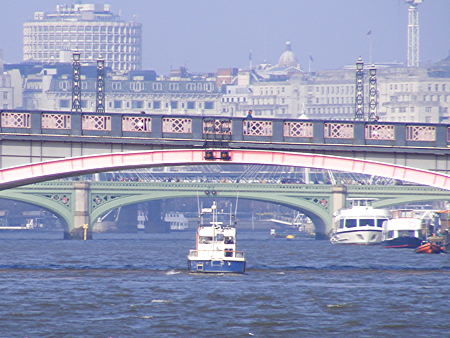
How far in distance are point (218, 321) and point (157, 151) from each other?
1872 cm

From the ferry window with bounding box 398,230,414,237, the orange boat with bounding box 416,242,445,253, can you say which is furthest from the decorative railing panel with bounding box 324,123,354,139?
the ferry window with bounding box 398,230,414,237

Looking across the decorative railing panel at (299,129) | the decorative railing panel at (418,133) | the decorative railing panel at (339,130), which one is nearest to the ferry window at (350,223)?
the decorative railing panel at (418,133)

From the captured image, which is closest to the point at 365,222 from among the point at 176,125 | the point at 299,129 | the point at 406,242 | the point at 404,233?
the point at 404,233

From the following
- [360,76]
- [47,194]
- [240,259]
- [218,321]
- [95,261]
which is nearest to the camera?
[218,321]

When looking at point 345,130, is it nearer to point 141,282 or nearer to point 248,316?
point 141,282

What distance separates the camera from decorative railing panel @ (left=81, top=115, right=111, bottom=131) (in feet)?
275

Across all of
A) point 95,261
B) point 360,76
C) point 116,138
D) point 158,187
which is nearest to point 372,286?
point 116,138

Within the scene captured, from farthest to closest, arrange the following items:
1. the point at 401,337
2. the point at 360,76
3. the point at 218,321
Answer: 1. the point at 360,76
2. the point at 218,321
3. the point at 401,337

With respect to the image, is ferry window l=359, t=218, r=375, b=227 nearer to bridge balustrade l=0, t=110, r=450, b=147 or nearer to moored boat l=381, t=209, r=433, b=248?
moored boat l=381, t=209, r=433, b=248

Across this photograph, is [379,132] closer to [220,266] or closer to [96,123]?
[220,266]

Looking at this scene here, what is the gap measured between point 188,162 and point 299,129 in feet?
19.7

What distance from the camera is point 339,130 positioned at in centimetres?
8469

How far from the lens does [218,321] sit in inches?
2603

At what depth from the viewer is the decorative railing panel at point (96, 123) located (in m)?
83.8
